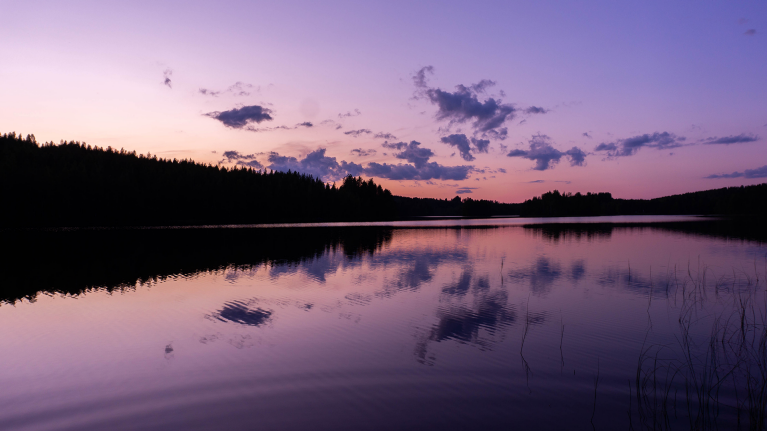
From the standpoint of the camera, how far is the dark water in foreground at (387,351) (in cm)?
736

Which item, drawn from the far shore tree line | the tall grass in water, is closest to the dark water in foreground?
the tall grass in water

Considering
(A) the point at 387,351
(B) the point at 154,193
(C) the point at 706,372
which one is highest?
→ (B) the point at 154,193

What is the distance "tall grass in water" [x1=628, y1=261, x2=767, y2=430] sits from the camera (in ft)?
22.9

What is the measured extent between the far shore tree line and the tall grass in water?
119096 millimetres

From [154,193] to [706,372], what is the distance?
13090cm

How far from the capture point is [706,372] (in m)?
9.07

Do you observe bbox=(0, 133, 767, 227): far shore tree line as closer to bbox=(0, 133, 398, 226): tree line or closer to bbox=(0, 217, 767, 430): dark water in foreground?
bbox=(0, 133, 398, 226): tree line

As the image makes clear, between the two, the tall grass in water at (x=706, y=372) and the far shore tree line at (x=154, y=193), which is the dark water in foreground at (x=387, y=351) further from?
the far shore tree line at (x=154, y=193)

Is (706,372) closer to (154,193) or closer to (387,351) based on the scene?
(387,351)

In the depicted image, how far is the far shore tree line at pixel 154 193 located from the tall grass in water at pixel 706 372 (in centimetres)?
11910

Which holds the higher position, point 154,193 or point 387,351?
point 154,193

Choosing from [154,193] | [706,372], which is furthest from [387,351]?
[154,193]

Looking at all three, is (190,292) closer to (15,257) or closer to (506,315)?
(506,315)

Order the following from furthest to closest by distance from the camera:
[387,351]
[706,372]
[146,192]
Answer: [146,192], [387,351], [706,372]
